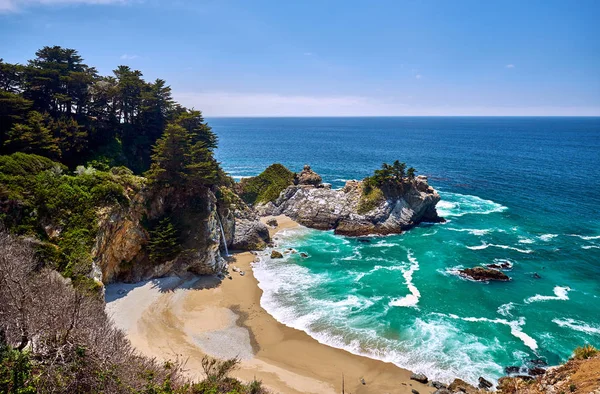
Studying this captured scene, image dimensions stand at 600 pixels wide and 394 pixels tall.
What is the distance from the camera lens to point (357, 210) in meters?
58.2

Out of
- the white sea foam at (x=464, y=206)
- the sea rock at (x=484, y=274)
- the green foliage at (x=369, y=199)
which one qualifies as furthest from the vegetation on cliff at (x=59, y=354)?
the white sea foam at (x=464, y=206)

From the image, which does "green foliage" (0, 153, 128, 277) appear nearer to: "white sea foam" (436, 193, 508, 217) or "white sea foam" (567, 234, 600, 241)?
Answer: "white sea foam" (436, 193, 508, 217)

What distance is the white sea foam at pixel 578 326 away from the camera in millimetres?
30203

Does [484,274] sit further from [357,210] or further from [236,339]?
[236,339]

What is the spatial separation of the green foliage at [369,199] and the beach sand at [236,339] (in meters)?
27.8

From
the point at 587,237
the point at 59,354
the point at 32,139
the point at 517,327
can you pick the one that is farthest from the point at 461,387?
the point at 32,139

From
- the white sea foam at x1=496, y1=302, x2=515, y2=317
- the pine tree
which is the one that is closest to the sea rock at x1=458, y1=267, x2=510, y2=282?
the white sea foam at x1=496, y1=302, x2=515, y2=317

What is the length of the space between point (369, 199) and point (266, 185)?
22.5m

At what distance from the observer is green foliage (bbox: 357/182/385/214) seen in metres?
58.2

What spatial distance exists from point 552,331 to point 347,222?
1234 inches

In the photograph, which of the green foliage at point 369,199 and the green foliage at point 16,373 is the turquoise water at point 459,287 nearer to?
the green foliage at point 369,199

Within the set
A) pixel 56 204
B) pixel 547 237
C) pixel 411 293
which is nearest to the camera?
pixel 56 204

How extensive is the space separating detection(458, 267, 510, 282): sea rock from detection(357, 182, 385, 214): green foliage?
20.0m

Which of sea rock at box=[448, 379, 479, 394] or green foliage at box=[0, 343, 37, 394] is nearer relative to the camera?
green foliage at box=[0, 343, 37, 394]
